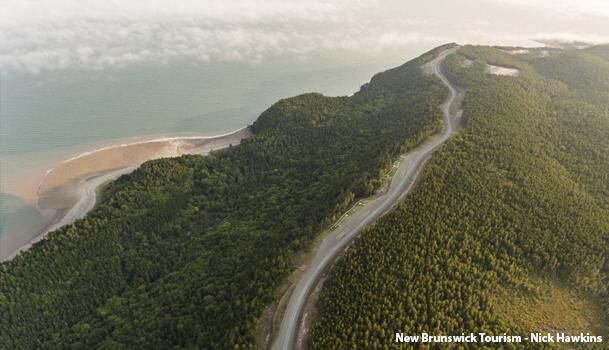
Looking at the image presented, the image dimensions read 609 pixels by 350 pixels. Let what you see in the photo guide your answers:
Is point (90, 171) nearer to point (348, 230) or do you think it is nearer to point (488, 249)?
point (348, 230)

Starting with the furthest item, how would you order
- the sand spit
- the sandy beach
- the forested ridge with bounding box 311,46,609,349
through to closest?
the sand spit < the sandy beach < the forested ridge with bounding box 311,46,609,349

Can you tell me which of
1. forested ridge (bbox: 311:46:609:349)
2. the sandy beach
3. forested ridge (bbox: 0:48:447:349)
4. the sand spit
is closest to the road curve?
forested ridge (bbox: 0:48:447:349)

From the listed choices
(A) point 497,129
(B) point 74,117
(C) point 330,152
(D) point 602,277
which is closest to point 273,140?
(C) point 330,152

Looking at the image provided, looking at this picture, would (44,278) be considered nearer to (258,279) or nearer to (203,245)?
(203,245)

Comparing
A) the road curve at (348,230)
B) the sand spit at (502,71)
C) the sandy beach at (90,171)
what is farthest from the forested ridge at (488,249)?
the sandy beach at (90,171)

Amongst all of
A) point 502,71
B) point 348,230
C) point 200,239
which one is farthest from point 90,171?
point 502,71

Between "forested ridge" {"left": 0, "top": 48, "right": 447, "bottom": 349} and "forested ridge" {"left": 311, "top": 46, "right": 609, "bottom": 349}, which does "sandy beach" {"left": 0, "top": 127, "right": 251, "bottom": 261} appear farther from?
"forested ridge" {"left": 311, "top": 46, "right": 609, "bottom": 349}

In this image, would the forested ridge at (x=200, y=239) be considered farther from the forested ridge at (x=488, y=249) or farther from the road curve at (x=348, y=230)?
the forested ridge at (x=488, y=249)
